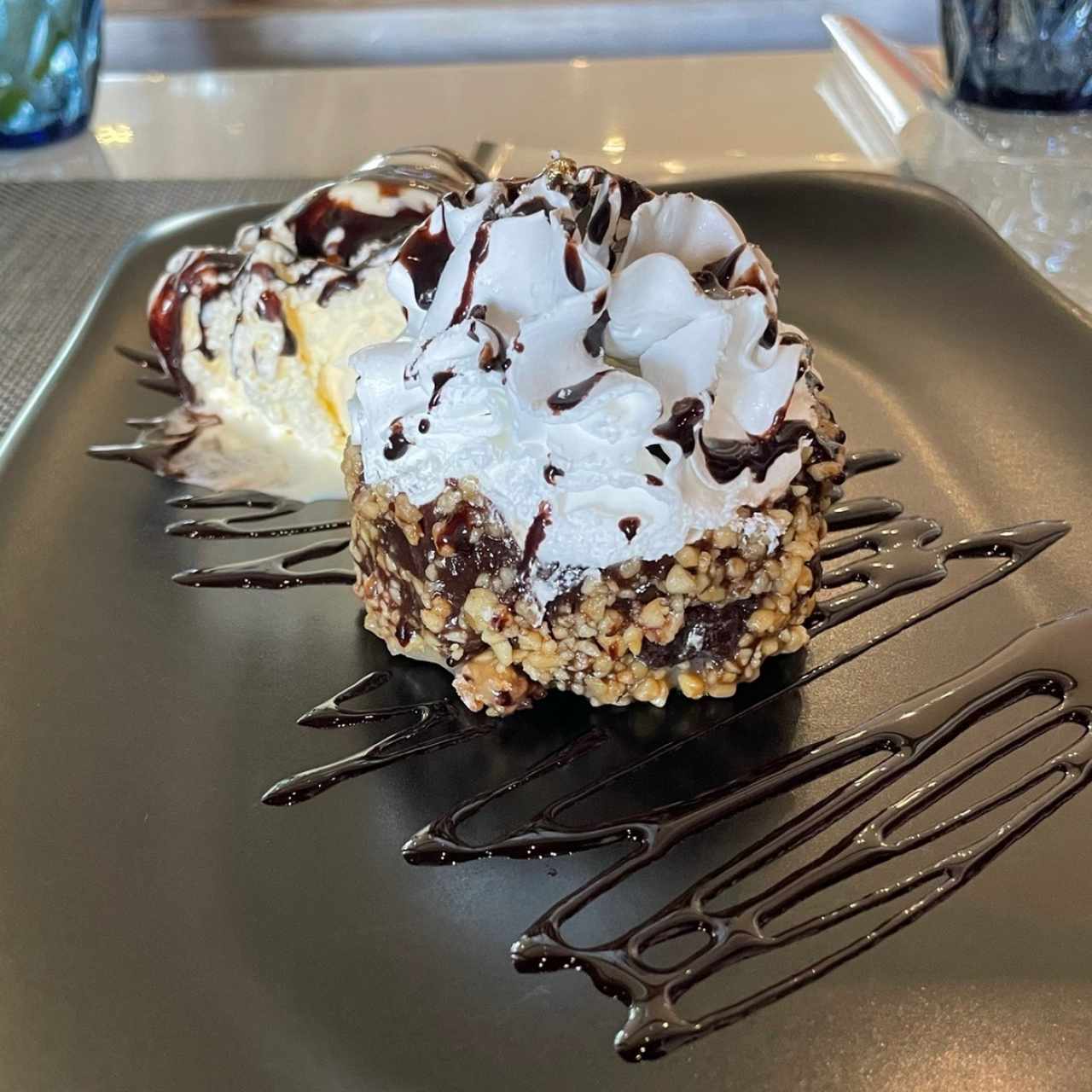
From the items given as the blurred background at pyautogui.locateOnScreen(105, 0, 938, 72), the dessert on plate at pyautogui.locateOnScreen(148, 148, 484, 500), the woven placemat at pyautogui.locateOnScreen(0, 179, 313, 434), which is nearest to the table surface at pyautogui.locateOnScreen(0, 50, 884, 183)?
the woven placemat at pyautogui.locateOnScreen(0, 179, 313, 434)

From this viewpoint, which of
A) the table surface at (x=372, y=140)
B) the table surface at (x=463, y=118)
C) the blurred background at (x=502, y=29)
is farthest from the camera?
the blurred background at (x=502, y=29)

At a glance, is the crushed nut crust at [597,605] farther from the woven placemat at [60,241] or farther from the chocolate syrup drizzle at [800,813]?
the woven placemat at [60,241]

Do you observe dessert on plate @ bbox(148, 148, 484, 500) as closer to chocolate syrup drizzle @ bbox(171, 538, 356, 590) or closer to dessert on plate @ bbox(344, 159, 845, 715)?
chocolate syrup drizzle @ bbox(171, 538, 356, 590)

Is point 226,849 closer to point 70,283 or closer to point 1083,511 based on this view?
point 1083,511

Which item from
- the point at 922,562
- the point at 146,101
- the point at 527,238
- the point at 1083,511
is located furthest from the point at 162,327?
the point at 146,101

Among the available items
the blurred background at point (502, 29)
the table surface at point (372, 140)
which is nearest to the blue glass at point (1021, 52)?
the table surface at point (372, 140)

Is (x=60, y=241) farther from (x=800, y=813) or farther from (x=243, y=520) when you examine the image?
(x=800, y=813)

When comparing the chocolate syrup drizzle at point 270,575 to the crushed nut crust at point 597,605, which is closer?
the crushed nut crust at point 597,605

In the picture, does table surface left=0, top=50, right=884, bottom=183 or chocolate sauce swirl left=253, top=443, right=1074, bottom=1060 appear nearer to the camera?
chocolate sauce swirl left=253, top=443, right=1074, bottom=1060

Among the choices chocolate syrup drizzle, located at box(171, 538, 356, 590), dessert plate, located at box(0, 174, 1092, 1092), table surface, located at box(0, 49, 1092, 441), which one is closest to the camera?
dessert plate, located at box(0, 174, 1092, 1092)
